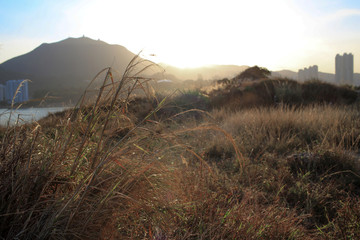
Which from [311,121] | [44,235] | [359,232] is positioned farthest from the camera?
[311,121]

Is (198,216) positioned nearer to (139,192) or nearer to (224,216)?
(224,216)

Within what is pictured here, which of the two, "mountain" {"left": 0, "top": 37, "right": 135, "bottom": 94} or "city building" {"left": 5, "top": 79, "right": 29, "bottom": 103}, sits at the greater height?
"mountain" {"left": 0, "top": 37, "right": 135, "bottom": 94}

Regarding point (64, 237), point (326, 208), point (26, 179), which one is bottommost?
point (326, 208)

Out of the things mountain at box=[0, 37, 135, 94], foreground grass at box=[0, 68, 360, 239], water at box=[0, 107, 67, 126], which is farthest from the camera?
mountain at box=[0, 37, 135, 94]

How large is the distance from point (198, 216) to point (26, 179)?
0.98 meters

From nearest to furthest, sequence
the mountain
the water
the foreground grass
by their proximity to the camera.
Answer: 1. the foreground grass
2. the water
3. the mountain

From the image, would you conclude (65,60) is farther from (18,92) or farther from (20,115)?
(20,115)

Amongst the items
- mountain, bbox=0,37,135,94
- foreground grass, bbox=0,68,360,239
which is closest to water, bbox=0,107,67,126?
foreground grass, bbox=0,68,360,239

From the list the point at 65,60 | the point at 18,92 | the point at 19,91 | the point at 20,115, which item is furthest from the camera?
the point at 65,60

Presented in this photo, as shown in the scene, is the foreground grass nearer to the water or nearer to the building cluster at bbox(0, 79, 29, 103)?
the water

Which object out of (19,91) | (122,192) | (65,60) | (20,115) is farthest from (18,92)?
(65,60)

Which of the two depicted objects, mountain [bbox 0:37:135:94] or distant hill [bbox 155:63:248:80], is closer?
distant hill [bbox 155:63:248:80]

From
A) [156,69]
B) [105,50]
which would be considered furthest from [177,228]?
[105,50]

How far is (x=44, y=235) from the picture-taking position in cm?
103
